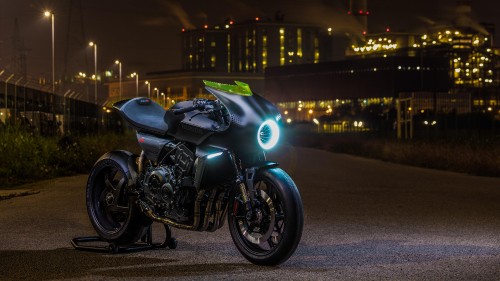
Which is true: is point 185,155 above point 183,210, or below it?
above

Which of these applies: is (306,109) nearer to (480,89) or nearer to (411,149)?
(480,89)

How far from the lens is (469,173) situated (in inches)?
1029

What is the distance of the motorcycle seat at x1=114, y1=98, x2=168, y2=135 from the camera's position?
866 centimetres

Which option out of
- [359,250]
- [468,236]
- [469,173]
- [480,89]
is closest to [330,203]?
[468,236]

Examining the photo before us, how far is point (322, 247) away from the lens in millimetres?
8891

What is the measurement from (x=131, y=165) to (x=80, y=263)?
132cm

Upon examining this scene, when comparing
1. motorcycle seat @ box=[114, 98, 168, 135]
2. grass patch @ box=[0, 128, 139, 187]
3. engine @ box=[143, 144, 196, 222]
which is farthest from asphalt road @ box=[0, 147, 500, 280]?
grass patch @ box=[0, 128, 139, 187]

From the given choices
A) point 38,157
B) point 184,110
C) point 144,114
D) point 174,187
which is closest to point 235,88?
point 184,110

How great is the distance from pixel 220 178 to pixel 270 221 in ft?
2.05

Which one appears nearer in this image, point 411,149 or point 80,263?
point 80,263

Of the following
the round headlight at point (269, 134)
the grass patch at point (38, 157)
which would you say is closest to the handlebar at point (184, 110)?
the round headlight at point (269, 134)

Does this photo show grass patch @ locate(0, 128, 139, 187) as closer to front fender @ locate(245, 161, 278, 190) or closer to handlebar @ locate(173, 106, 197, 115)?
handlebar @ locate(173, 106, 197, 115)

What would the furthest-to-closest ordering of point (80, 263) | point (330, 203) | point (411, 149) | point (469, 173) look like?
point (411, 149) < point (469, 173) < point (330, 203) < point (80, 263)

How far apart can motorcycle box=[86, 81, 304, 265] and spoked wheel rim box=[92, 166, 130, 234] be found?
0.18 metres
